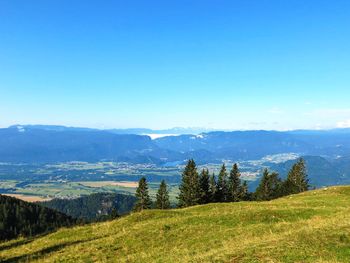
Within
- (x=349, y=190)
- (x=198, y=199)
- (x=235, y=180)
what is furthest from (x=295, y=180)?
(x=349, y=190)

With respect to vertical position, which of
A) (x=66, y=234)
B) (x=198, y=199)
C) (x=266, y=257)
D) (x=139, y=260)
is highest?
(x=266, y=257)

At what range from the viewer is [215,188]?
365ft

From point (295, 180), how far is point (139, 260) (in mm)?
116233

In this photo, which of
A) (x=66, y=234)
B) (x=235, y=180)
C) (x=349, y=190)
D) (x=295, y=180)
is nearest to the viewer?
(x=66, y=234)

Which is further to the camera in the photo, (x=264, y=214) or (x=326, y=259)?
(x=264, y=214)

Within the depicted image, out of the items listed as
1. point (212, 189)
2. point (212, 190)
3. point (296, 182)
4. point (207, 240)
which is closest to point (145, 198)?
point (212, 190)

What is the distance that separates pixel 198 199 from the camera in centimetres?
10144

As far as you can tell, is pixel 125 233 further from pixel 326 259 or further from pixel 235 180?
pixel 235 180

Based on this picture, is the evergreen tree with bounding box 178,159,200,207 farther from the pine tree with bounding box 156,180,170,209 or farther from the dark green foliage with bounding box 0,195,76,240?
the dark green foliage with bounding box 0,195,76,240

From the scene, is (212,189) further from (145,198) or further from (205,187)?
(145,198)

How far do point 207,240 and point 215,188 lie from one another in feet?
281

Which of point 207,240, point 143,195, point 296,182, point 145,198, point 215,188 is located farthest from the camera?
point 296,182

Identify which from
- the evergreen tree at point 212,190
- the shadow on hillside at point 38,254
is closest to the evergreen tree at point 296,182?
the evergreen tree at point 212,190

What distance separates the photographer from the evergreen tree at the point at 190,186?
102000 mm
